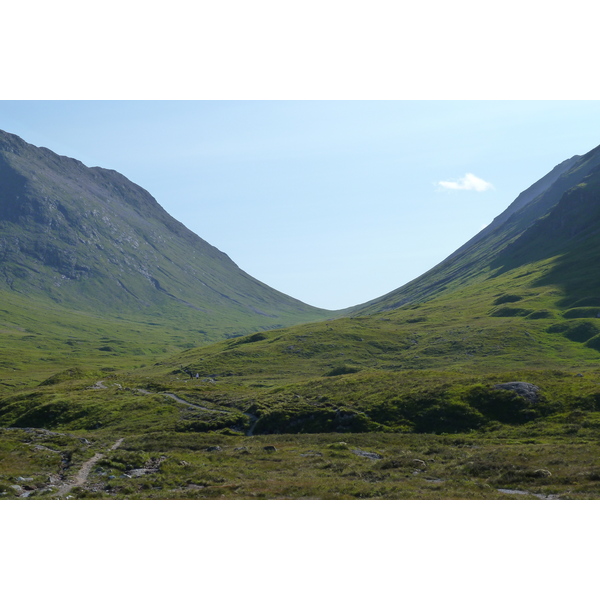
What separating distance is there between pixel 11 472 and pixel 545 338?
149m

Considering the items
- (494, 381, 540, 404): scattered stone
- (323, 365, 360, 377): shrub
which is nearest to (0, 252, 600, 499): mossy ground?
(323, 365, 360, 377): shrub

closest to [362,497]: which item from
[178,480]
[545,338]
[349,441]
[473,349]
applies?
[178,480]

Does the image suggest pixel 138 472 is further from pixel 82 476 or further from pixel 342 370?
pixel 342 370

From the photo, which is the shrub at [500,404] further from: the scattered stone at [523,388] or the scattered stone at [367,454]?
the scattered stone at [367,454]

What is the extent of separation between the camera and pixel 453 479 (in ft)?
125

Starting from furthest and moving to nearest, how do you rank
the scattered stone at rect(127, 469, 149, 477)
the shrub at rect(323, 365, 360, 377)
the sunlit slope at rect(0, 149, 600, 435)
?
the shrub at rect(323, 365, 360, 377), the sunlit slope at rect(0, 149, 600, 435), the scattered stone at rect(127, 469, 149, 477)

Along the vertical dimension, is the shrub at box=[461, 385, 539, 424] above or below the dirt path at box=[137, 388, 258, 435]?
above

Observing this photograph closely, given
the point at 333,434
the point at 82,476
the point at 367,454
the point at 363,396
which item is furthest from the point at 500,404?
the point at 82,476

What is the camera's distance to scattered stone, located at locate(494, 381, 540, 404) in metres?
64.0

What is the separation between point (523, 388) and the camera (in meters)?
65.7

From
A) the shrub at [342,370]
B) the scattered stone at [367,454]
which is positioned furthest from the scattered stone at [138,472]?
the shrub at [342,370]

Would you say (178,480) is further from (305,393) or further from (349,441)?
(305,393)

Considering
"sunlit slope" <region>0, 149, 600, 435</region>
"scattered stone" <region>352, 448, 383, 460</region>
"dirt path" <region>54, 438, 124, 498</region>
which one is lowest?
"dirt path" <region>54, 438, 124, 498</region>

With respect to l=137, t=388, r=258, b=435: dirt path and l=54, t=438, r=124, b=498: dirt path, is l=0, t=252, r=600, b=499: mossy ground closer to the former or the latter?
l=137, t=388, r=258, b=435: dirt path
